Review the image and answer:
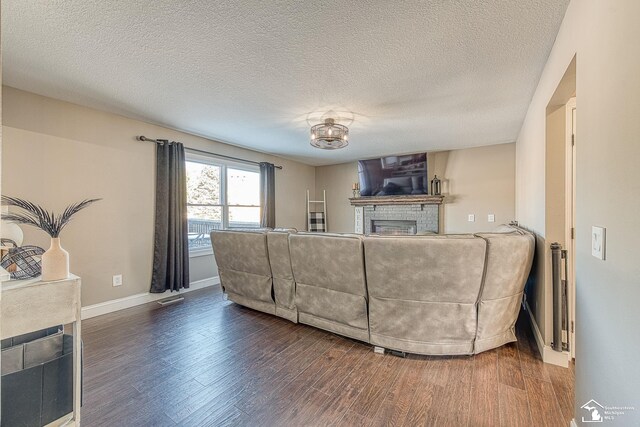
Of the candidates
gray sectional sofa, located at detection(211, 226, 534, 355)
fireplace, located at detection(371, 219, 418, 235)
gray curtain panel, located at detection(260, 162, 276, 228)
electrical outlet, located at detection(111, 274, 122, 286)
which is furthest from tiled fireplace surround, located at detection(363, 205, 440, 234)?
electrical outlet, located at detection(111, 274, 122, 286)

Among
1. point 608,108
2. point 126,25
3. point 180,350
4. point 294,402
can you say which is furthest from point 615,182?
point 180,350

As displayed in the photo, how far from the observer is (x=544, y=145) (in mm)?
2203

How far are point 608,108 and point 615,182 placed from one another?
30 centimetres

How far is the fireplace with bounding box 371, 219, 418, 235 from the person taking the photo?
216 inches

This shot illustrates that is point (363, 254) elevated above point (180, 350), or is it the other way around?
point (363, 254)

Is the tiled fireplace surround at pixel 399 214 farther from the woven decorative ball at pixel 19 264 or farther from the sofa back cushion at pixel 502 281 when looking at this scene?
the woven decorative ball at pixel 19 264

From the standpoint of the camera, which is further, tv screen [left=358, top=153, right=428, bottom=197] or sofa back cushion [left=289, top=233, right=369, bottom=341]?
tv screen [left=358, top=153, right=428, bottom=197]

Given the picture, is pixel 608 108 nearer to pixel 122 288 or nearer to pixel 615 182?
pixel 615 182

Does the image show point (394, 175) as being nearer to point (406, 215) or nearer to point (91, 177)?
point (406, 215)

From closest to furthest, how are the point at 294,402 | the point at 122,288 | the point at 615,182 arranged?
the point at 615,182, the point at 294,402, the point at 122,288

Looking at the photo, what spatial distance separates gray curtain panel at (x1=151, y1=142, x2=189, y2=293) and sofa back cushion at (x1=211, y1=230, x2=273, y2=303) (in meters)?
0.73

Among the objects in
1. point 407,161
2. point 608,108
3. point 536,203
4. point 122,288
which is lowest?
point 122,288

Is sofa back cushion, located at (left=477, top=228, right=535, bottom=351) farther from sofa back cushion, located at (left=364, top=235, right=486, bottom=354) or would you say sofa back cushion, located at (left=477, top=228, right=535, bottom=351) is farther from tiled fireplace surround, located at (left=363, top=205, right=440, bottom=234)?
tiled fireplace surround, located at (left=363, top=205, right=440, bottom=234)

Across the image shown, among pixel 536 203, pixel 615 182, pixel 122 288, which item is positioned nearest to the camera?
pixel 615 182
